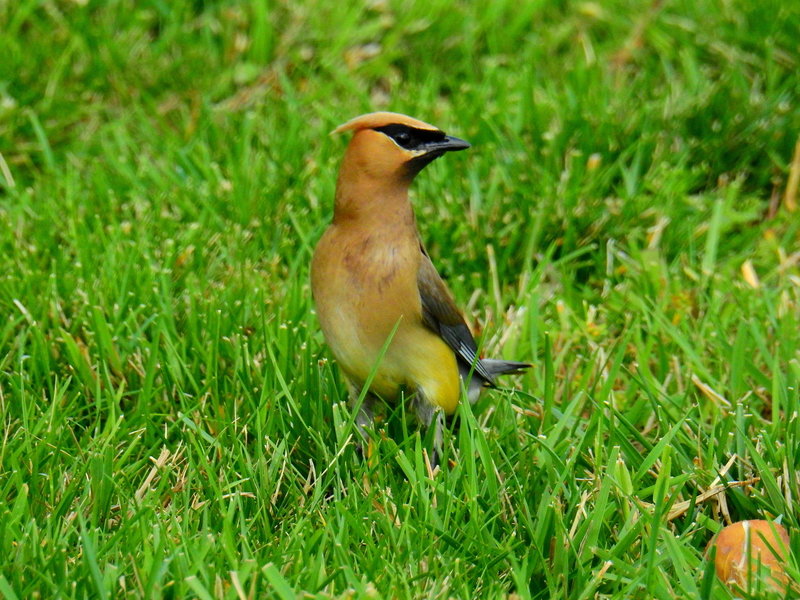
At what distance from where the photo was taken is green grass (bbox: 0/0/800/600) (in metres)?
3.28

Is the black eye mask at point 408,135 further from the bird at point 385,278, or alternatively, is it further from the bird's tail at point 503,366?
the bird's tail at point 503,366

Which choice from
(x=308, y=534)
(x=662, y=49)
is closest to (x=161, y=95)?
(x=662, y=49)

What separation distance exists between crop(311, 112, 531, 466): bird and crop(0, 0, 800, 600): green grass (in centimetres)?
17

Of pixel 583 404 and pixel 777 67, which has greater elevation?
pixel 777 67

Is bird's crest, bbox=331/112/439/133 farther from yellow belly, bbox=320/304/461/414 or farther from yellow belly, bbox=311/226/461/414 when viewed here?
yellow belly, bbox=320/304/461/414

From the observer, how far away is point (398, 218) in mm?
3854

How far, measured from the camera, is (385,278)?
3795 mm

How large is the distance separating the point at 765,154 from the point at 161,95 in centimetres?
289

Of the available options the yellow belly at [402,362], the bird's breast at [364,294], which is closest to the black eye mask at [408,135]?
the bird's breast at [364,294]

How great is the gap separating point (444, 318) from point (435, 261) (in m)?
1.08

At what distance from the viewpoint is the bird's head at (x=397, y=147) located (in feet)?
12.6

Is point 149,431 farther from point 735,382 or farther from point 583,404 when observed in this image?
point 735,382

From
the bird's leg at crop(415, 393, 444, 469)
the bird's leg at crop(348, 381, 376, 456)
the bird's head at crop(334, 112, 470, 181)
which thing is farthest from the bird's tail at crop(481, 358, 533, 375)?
the bird's head at crop(334, 112, 470, 181)

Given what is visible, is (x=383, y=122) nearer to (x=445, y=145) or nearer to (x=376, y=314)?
(x=445, y=145)
